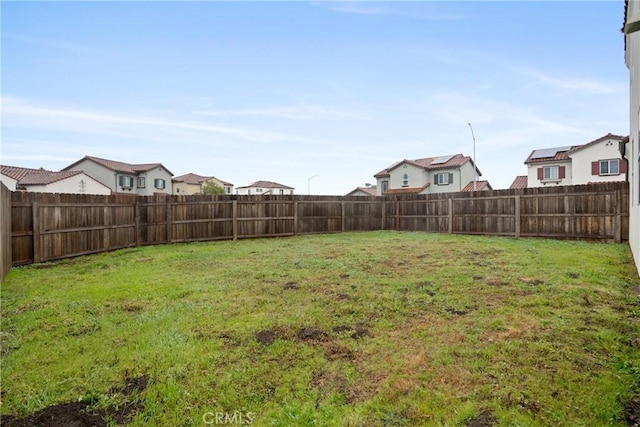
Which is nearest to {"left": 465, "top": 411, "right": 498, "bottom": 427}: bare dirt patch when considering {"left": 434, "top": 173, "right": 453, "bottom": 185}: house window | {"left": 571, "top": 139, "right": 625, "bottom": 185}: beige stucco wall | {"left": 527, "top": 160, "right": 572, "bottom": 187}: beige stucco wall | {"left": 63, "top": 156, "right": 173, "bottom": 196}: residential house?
{"left": 571, "top": 139, "right": 625, "bottom": 185}: beige stucco wall

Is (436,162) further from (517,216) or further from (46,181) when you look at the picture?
(46,181)

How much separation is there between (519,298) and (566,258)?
413 cm

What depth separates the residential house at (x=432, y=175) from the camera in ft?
111

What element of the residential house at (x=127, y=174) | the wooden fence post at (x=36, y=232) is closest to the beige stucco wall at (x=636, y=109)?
the wooden fence post at (x=36, y=232)

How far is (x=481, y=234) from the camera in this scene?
46.0 ft

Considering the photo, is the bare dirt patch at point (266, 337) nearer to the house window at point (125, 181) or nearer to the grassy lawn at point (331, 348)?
the grassy lawn at point (331, 348)

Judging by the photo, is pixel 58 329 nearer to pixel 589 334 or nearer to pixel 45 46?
pixel 589 334

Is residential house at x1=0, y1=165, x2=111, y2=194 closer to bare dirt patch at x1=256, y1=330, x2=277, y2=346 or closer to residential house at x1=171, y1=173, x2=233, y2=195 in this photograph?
residential house at x1=171, y1=173, x2=233, y2=195

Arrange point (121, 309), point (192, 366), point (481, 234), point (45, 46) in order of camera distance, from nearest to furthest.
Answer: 1. point (192, 366)
2. point (121, 309)
3. point (45, 46)
4. point (481, 234)

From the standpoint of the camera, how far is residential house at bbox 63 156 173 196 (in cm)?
→ 3781

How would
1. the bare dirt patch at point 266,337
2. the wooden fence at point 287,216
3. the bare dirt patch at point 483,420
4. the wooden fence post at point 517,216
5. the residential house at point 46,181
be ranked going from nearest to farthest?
the bare dirt patch at point 483,420, the bare dirt patch at point 266,337, the wooden fence at point 287,216, the wooden fence post at point 517,216, the residential house at point 46,181

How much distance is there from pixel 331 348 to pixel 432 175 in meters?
34.5

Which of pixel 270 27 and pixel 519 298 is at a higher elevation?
pixel 270 27

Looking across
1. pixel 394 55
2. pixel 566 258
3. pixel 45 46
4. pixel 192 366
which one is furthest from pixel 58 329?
pixel 394 55
